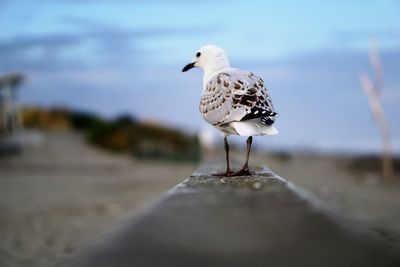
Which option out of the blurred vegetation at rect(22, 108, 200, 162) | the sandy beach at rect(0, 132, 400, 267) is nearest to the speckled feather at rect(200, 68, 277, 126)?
the sandy beach at rect(0, 132, 400, 267)

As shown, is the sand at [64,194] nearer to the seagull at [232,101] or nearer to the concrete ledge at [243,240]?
the seagull at [232,101]

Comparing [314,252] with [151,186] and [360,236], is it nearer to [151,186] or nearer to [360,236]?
[360,236]

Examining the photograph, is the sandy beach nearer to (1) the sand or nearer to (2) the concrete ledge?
(1) the sand

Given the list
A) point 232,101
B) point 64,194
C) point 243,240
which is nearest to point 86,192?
point 64,194

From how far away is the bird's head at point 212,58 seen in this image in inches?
180

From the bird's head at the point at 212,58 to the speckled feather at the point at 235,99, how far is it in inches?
3.7

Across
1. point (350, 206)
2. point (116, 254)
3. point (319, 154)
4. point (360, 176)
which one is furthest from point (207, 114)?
point (319, 154)

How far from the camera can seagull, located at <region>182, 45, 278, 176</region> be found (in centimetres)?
421

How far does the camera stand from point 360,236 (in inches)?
65.2

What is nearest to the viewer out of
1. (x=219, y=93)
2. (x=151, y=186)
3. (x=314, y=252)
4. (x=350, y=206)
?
(x=314, y=252)

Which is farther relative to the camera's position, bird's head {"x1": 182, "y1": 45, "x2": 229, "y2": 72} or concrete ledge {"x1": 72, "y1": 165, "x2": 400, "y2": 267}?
bird's head {"x1": 182, "y1": 45, "x2": 229, "y2": 72}

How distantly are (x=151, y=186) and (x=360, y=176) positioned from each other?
30.7ft

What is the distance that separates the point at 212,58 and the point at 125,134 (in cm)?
3188

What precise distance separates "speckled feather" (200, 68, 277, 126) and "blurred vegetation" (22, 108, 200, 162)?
24.5m
